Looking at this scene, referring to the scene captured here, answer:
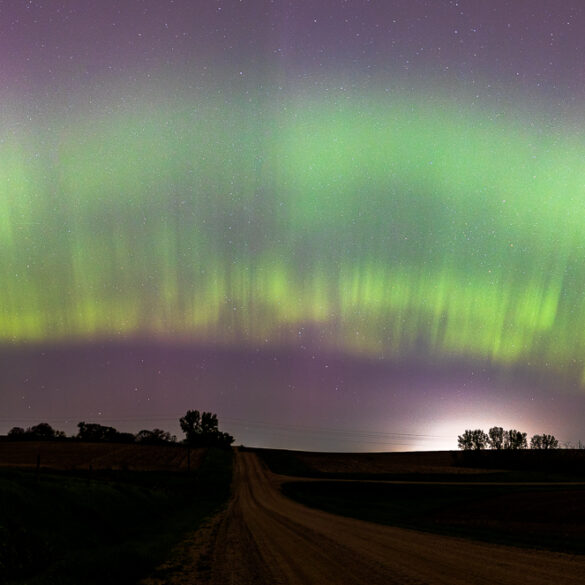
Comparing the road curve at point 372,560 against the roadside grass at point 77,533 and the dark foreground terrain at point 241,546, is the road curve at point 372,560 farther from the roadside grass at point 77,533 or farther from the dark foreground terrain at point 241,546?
the roadside grass at point 77,533

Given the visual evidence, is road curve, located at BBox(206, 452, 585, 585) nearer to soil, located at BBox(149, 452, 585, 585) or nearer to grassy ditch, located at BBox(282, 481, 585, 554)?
soil, located at BBox(149, 452, 585, 585)

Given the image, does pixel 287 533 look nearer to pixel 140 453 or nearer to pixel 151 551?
pixel 151 551

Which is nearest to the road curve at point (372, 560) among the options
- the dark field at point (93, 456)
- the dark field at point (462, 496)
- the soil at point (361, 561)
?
the soil at point (361, 561)

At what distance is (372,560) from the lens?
56.0 ft

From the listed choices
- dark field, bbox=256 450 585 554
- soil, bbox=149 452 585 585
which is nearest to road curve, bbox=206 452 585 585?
soil, bbox=149 452 585 585

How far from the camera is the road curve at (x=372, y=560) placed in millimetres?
13992

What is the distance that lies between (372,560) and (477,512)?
Answer: 32705 mm

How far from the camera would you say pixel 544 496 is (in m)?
50.1

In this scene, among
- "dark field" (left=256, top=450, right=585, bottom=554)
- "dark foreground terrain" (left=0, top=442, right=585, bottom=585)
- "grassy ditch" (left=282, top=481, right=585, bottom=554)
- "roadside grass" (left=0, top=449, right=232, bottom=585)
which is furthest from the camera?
"dark field" (left=256, top=450, right=585, bottom=554)

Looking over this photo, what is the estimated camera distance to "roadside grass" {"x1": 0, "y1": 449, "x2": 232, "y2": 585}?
585 inches

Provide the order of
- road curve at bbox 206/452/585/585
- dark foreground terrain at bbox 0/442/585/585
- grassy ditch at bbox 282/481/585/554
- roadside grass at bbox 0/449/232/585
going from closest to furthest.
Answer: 1. road curve at bbox 206/452/585/585
2. dark foreground terrain at bbox 0/442/585/585
3. roadside grass at bbox 0/449/232/585
4. grassy ditch at bbox 282/481/585/554

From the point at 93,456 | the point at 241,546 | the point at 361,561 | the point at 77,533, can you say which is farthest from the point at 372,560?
the point at 93,456

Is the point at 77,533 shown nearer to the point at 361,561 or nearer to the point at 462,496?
the point at 361,561

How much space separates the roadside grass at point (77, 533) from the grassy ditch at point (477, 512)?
15521 millimetres
